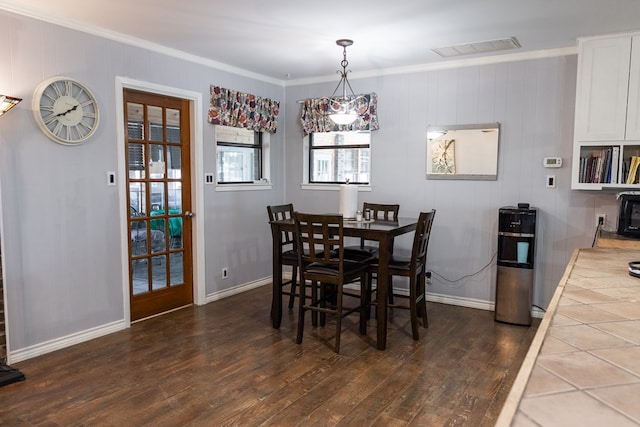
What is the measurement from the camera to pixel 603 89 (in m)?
3.72

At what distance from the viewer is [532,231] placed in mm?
4020

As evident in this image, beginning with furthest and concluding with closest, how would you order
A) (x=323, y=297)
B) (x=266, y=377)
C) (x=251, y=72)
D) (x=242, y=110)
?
1. (x=251, y=72)
2. (x=242, y=110)
3. (x=323, y=297)
4. (x=266, y=377)

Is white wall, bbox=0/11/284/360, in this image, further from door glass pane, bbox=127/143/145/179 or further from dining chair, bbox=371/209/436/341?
dining chair, bbox=371/209/436/341

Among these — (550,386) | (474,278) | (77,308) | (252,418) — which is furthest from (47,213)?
(474,278)

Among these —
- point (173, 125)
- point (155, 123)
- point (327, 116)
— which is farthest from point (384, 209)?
point (155, 123)

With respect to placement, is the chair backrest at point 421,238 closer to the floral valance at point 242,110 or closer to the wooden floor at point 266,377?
the wooden floor at point 266,377

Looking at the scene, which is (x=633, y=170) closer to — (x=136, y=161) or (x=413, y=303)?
(x=413, y=303)

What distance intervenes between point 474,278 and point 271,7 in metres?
3.15

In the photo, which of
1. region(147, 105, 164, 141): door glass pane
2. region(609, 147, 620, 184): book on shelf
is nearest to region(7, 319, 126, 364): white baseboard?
region(147, 105, 164, 141): door glass pane

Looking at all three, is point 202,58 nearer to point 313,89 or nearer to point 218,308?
point 313,89

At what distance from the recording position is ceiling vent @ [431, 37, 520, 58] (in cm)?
391

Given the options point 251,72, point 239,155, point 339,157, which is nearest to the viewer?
point 251,72

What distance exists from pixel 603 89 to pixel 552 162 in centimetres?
73

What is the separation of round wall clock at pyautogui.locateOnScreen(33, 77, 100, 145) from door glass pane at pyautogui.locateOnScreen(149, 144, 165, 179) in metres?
0.63
